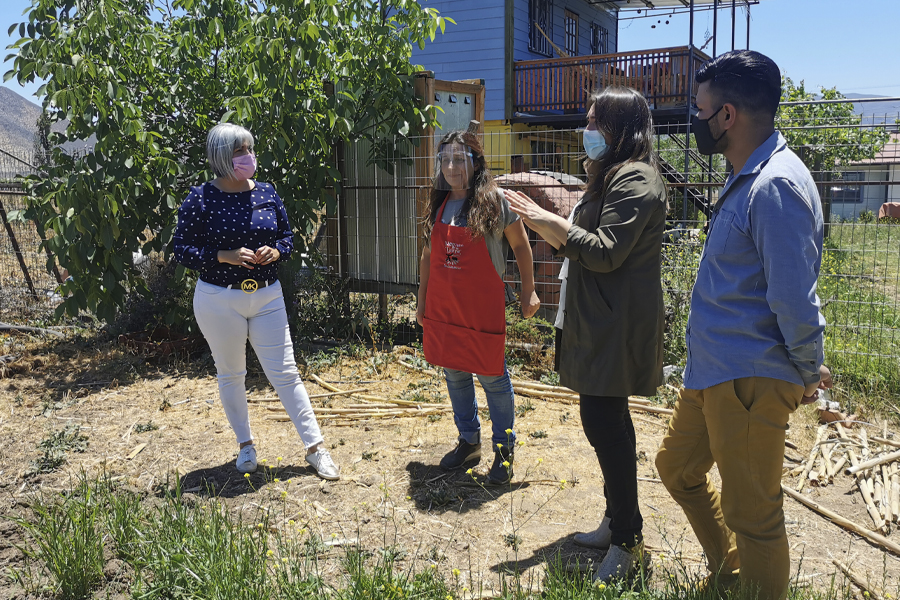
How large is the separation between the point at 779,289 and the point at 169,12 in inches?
277

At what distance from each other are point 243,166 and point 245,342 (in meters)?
0.97

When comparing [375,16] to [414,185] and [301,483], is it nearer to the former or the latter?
[414,185]

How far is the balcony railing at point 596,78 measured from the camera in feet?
46.9

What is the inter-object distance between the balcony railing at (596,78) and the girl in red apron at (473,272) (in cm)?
1103

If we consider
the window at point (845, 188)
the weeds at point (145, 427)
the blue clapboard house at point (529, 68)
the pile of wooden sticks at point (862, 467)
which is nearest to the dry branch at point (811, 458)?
the pile of wooden sticks at point (862, 467)

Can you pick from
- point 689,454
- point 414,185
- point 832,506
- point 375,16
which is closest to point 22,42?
point 375,16

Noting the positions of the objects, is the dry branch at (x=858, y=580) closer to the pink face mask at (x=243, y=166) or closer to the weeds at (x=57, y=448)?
the pink face mask at (x=243, y=166)

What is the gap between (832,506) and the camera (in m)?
3.89

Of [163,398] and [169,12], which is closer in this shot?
[163,398]

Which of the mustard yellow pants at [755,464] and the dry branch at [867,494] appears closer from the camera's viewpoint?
the mustard yellow pants at [755,464]

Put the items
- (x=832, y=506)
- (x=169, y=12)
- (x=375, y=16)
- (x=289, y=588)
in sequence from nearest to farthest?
(x=289, y=588) → (x=832, y=506) → (x=375, y=16) → (x=169, y=12)

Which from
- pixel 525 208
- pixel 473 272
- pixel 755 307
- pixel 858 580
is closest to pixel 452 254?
pixel 473 272

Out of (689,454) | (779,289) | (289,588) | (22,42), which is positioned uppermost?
(22,42)

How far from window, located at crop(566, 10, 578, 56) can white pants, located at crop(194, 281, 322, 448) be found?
16090 mm
